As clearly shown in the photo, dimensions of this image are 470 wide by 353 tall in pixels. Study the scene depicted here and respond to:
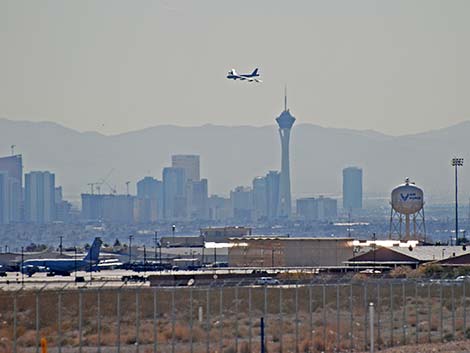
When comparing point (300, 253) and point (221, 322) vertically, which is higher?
point (300, 253)

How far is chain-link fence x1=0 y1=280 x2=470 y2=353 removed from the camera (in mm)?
42094

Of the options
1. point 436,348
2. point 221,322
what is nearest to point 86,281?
point 221,322

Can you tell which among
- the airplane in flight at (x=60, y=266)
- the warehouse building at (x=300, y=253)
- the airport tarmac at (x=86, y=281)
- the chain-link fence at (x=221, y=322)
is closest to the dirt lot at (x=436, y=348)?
the chain-link fence at (x=221, y=322)

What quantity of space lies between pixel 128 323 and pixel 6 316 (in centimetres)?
440

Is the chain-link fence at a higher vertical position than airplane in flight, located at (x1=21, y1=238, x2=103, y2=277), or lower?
higher

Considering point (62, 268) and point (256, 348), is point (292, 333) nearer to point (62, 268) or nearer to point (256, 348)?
point (256, 348)

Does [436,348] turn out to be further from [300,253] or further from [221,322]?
[300,253]

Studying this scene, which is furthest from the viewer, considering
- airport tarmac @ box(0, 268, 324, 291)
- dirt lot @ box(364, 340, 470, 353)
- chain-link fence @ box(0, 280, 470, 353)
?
airport tarmac @ box(0, 268, 324, 291)

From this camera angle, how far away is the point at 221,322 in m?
42.1

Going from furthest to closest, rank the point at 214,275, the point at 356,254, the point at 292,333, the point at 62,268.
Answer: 1. the point at 62,268
2. the point at 356,254
3. the point at 214,275
4. the point at 292,333

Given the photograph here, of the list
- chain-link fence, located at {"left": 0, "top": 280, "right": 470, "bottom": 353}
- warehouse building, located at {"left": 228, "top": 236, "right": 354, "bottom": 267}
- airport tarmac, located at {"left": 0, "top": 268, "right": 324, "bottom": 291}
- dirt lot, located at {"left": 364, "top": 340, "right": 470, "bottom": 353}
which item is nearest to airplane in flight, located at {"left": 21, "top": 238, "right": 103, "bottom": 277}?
airport tarmac, located at {"left": 0, "top": 268, "right": 324, "bottom": 291}

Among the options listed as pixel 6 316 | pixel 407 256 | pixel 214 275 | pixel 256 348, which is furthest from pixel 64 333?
pixel 407 256

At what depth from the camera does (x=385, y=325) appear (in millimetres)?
48438

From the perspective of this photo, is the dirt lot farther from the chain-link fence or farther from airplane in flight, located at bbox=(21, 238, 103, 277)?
airplane in flight, located at bbox=(21, 238, 103, 277)
